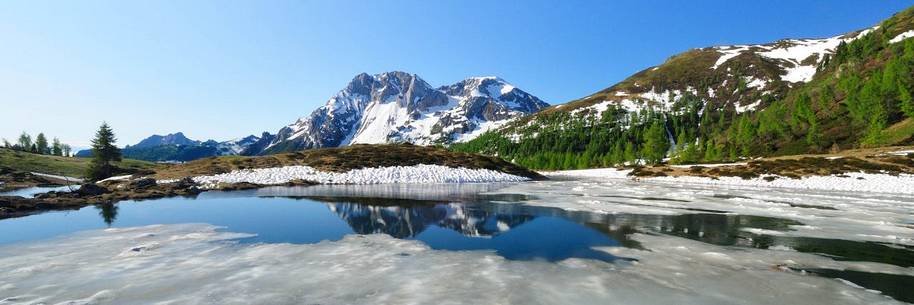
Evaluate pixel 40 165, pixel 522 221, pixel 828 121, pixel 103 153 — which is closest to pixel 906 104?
pixel 828 121

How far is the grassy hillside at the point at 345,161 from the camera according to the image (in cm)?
5372

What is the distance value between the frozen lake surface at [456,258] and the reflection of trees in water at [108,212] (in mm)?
165

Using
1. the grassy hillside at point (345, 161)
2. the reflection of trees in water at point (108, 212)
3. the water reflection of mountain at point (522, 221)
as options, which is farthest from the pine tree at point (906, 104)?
the reflection of trees in water at point (108, 212)

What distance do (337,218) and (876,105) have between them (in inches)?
5024

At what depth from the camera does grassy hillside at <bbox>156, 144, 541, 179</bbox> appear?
53.7 m

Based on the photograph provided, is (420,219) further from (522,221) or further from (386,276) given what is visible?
(386,276)

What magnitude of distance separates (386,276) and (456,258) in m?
2.70

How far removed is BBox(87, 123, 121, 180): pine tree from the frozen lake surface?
60376 mm

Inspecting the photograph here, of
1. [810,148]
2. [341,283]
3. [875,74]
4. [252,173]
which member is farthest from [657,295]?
[875,74]

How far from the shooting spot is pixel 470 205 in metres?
26.9

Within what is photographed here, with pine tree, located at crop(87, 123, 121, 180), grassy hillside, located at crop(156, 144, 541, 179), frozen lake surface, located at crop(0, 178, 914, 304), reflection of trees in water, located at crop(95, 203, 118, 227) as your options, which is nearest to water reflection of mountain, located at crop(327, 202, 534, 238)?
frozen lake surface, located at crop(0, 178, 914, 304)

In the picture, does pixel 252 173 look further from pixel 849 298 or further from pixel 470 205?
pixel 849 298

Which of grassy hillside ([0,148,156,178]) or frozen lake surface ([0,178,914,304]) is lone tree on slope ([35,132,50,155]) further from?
frozen lake surface ([0,178,914,304])

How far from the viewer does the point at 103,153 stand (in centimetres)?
7094
